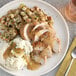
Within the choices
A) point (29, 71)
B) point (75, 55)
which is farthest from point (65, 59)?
point (29, 71)

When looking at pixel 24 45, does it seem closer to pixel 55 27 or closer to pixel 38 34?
pixel 38 34

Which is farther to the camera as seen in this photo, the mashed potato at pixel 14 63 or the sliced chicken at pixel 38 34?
the sliced chicken at pixel 38 34

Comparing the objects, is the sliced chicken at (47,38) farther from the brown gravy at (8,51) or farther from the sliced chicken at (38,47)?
the brown gravy at (8,51)

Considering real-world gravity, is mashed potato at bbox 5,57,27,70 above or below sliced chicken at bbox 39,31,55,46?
above

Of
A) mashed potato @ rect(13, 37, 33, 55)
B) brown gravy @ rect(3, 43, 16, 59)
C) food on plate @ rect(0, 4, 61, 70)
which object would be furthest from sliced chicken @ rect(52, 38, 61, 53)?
brown gravy @ rect(3, 43, 16, 59)

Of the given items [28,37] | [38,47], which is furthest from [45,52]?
[28,37]

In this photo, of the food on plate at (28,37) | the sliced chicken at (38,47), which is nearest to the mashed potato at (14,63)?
the food on plate at (28,37)

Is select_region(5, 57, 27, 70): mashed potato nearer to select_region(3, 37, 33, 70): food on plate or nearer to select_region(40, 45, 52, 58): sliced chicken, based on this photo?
select_region(3, 37, 33, 70): food on plate
